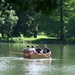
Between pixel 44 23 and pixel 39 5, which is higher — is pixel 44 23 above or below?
below

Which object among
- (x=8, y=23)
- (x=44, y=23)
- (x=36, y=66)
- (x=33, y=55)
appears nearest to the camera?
(x=36, y=66)

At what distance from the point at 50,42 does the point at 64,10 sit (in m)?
8.98

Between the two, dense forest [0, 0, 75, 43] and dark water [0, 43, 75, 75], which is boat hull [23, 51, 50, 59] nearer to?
dark water [0, 43, 75, 75]

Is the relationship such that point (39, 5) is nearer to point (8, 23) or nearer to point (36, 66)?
point (36, 66)

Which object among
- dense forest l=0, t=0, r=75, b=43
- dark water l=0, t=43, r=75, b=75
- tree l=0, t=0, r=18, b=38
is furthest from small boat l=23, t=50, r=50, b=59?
tree l=0, t=0, r=18, b=38

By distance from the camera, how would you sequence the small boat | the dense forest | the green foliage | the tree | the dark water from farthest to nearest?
the dense forest
the tree
the small boat
the dark water
the green foliage

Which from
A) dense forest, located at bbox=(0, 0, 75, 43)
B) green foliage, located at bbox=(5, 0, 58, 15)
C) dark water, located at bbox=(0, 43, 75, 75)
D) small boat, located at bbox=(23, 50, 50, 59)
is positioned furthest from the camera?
dense forest, located at bbox=(0, 0, 75, 43)

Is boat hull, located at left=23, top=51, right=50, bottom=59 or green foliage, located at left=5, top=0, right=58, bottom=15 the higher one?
green foliage, located at left=5, top=0, right=58, bottom=15

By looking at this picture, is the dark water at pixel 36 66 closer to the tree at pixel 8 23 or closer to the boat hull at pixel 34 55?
the boat hull at pixel 34 55

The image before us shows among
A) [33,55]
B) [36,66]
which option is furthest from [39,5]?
[33,55]

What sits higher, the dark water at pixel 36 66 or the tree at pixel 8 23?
the tree at pixel 8 23

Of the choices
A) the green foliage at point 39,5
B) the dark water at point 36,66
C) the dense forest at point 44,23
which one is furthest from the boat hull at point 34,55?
the dense forest at point 44,23

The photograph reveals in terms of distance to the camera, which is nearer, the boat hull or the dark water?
the dark water

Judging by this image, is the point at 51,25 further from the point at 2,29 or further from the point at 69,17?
the point at 2,29
